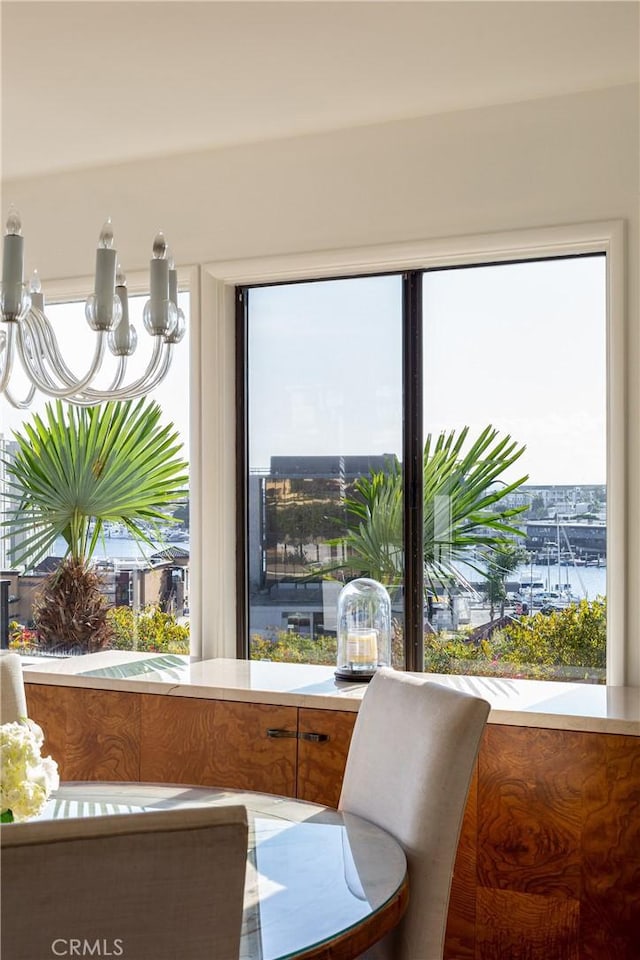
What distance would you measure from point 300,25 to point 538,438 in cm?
148

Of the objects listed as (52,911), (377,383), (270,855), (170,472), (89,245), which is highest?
(89,245)

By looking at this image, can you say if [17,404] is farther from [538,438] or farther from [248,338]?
[538,438]

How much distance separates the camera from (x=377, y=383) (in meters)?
3.33

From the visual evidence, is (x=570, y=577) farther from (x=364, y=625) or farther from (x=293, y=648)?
(x=293, y=648)

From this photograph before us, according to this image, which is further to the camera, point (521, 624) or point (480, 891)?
point (521, 624)

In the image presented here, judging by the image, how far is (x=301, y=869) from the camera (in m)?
1.71

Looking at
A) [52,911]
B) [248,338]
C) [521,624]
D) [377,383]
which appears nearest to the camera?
[52,911]

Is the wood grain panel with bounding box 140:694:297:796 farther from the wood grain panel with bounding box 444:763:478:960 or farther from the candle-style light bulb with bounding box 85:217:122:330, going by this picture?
the candle-style light bulb with bounding box 85:217:122:330

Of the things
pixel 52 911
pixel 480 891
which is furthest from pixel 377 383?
pixel 52 911

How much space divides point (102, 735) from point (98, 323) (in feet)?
5.66

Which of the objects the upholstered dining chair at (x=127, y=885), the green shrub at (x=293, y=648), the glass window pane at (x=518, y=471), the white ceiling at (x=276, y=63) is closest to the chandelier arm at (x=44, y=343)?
the white ceiling at (x=276, y=63)

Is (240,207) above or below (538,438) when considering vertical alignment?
above

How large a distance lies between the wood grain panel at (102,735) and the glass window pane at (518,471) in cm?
104

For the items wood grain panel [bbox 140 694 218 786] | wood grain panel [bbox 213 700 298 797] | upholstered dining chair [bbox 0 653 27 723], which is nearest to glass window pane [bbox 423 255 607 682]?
wood grain panel [bbox 213 700 298 797]
